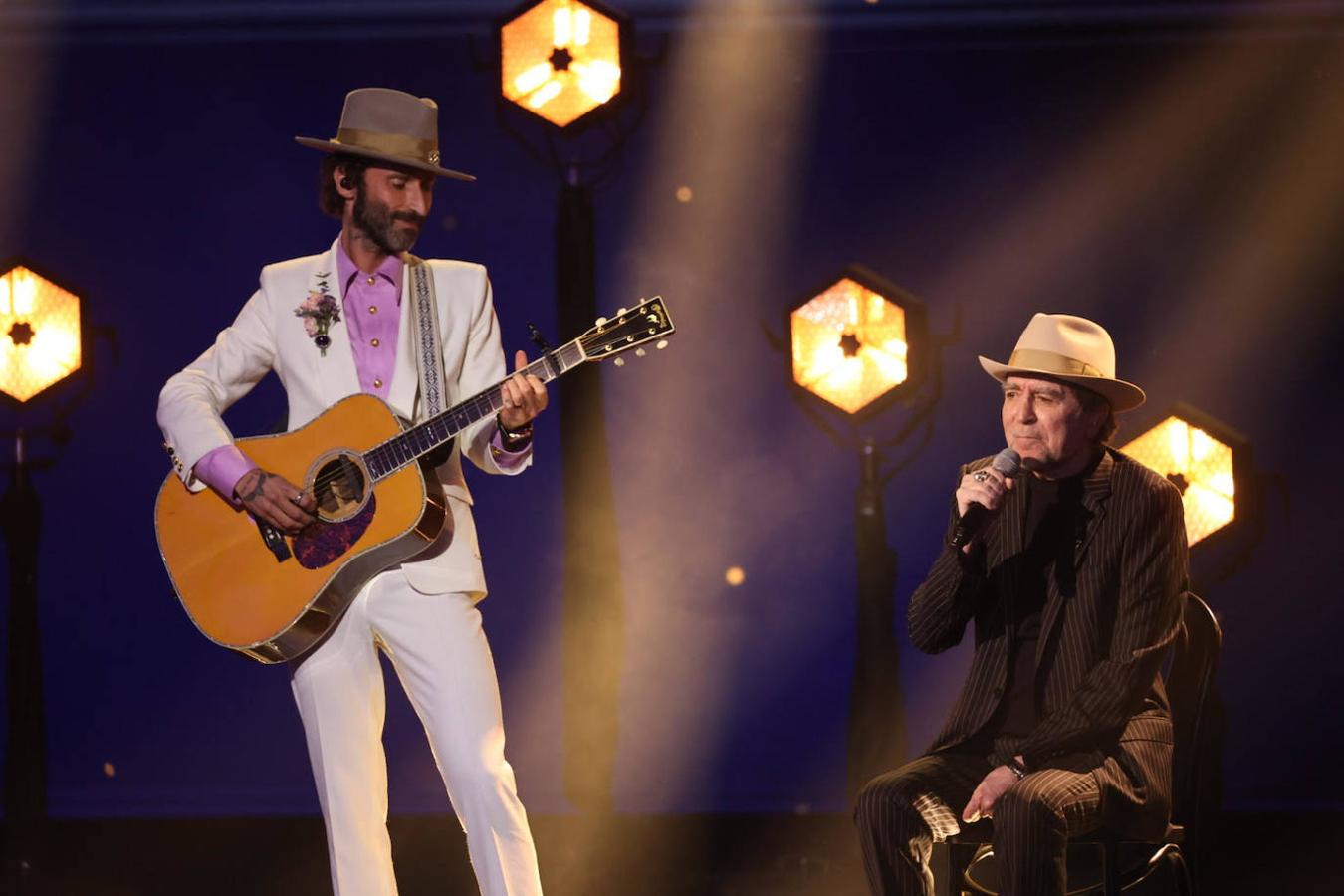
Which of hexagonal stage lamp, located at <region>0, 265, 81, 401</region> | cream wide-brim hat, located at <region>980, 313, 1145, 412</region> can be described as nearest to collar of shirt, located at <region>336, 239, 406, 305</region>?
cream wide-brim hat, located at <region>980, 313, 1145, 412</region>

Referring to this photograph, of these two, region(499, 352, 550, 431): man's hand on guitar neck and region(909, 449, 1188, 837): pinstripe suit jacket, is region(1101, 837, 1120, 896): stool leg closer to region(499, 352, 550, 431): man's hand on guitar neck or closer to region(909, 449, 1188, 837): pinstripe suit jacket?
region(909, 449, 1188, 837): pinstripe suit jacket

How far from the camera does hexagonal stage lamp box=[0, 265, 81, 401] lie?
14.8 ft

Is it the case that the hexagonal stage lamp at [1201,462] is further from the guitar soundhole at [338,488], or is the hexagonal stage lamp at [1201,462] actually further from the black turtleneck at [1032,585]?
the guitar soundhole at [338,488]

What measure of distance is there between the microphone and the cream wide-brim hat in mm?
209

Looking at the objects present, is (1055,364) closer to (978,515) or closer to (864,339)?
(978,515)

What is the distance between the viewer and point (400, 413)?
10.5 ft

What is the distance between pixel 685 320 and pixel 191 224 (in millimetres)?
→ 1664

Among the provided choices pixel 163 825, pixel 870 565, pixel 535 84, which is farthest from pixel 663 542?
pixel 163 825

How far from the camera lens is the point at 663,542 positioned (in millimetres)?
4805

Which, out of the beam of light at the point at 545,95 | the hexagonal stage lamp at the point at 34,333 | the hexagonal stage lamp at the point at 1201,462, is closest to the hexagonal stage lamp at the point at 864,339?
the hexagonal stage lamp at the point at 1201,462

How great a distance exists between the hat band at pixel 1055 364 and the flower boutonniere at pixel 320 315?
1.44 metres

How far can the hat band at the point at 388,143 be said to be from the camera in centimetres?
325

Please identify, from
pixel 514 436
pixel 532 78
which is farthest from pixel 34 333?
pixel 514 436

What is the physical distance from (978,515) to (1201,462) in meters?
1.91
